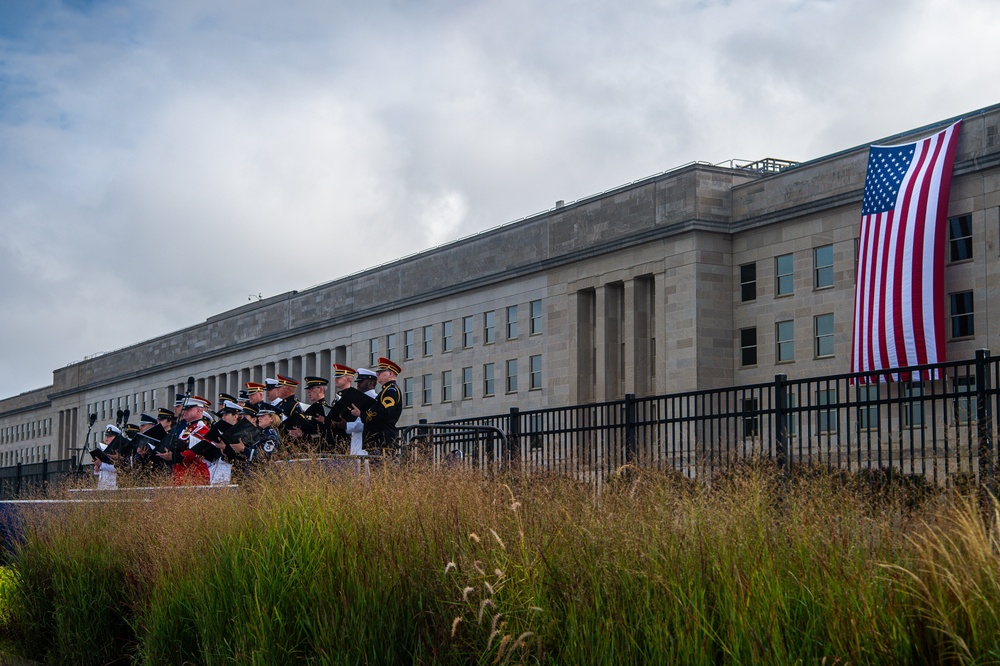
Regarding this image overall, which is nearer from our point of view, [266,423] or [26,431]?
[266,423]

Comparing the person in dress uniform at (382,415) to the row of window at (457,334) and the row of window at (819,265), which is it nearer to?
the row of window at (819,265)

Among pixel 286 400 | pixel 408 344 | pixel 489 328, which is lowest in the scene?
pixel 286 400

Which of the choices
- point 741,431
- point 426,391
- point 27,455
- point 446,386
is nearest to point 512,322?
point 446,386

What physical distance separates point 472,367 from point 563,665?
59.6 metres

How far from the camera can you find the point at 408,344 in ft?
233

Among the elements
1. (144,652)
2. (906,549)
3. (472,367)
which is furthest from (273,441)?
(472,367)

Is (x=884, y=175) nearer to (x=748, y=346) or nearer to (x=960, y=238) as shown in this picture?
(x=960, y=238)

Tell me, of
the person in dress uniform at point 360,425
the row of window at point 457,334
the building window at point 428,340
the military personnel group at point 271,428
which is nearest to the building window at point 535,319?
the row of window at point 457,334

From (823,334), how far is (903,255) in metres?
7.05

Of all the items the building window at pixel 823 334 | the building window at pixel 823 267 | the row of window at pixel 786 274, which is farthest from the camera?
the row of window at pixel 786 274

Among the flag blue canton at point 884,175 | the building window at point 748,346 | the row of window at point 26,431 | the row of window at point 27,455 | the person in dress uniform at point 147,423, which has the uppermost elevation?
the flag blue canton at point 884,175

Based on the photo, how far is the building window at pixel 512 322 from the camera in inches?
2468

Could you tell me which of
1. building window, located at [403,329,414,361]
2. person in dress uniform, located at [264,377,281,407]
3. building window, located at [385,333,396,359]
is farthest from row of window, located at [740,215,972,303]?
person in dress uniform, located at [264,377,281,407]

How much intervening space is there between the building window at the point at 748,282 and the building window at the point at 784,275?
1397mm
